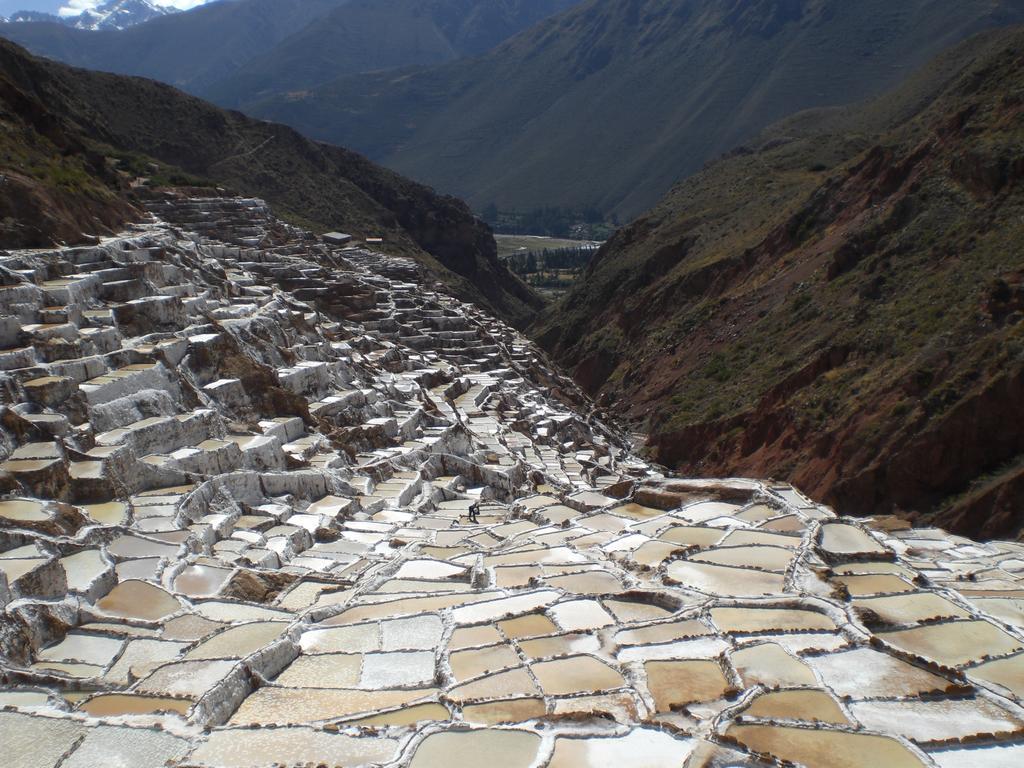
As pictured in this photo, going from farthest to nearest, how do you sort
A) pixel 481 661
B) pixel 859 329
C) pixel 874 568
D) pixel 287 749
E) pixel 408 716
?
pixel 859 329, pixel 874 568, pixel 481 661, pixel 408 716, pixel 287 749

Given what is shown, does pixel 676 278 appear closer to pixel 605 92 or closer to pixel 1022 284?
pixel 1022 284

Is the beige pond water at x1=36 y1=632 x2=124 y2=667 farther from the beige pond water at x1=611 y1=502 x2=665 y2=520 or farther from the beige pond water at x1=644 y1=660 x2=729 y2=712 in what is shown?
the beige pond water at x1=611 y1=502 x2=665 y2=520

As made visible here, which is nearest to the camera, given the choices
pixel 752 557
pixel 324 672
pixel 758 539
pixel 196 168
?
pixel 324 672

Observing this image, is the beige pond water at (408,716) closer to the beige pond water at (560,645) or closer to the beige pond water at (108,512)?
the beige pond water at (560,645)

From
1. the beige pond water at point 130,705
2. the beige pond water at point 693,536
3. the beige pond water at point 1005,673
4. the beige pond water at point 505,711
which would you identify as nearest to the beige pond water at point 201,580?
the beige pond water at point 130,705

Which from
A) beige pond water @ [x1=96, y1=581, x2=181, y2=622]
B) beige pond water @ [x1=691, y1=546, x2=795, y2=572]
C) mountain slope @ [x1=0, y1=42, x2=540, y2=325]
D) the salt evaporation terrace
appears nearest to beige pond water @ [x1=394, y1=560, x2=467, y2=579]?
the salt evaporation terrace

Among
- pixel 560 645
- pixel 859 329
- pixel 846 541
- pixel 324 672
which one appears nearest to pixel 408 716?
pixel 324 672

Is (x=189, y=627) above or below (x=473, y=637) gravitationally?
below

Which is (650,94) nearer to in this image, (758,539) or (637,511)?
(637,511)
